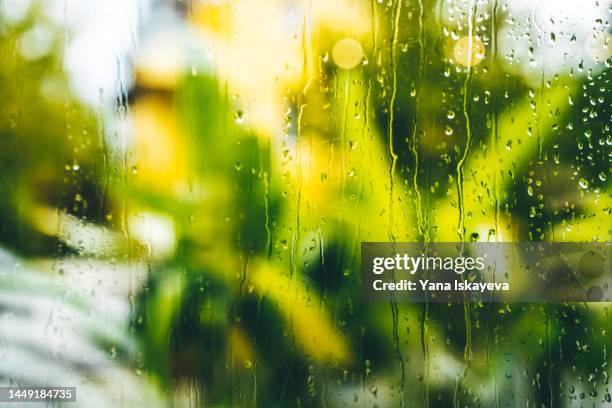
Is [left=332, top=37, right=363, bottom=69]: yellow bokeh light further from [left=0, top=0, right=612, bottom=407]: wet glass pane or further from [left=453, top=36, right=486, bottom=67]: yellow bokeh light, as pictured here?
[left=453, top=36, right=486, bottom=67]: yellow bokeh light

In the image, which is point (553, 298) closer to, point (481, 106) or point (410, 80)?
point (481, 106)

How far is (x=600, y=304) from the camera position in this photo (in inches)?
38.1

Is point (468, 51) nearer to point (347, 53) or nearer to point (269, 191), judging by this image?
point (347, 53)

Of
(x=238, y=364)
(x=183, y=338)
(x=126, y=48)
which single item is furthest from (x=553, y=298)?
(x=126, y=48)

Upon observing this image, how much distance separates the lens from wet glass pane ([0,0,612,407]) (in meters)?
0.93

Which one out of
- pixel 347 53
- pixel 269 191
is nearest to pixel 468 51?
pixel 347 53

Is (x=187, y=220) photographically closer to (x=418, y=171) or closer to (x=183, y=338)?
(x=183, y=338)

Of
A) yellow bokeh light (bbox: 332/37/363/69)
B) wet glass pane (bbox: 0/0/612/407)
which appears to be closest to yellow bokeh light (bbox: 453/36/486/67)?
wet glass pane (bbox: 0/0/612/407)

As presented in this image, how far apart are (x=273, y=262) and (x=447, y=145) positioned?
1.58 feet

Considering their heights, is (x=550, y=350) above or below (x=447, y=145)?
below

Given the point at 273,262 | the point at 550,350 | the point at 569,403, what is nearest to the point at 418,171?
the point at 273,262

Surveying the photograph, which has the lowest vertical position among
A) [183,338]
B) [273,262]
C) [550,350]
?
[550,350]

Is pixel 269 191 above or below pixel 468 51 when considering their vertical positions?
below

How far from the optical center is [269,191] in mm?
943
